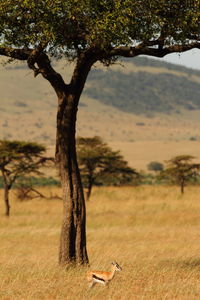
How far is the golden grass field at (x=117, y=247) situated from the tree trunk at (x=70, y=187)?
0.63m

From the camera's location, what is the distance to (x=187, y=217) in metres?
32.6

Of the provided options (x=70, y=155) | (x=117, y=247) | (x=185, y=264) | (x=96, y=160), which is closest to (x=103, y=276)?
(x=70, y=155)

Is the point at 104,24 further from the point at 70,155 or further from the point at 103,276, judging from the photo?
the point at 103,276

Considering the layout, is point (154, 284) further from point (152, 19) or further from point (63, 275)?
point (152, 19)

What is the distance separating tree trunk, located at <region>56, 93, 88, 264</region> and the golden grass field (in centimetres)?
63

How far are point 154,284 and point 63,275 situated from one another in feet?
6.76

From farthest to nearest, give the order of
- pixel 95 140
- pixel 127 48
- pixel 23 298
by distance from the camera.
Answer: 1. pixel 95 140
2. pixel 127 48
3. pixel 23 298

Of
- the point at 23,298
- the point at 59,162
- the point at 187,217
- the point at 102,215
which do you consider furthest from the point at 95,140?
the point at 23,298

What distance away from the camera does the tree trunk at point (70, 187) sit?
→ 1500 centimetres

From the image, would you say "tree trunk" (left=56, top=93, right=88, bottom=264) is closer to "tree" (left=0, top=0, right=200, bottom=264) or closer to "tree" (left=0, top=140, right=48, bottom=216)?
"tree" (left=0, top=0, right=200, bottom=264)

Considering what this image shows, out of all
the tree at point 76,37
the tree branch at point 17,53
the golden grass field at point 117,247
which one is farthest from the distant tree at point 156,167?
the tree branch at point 17,53

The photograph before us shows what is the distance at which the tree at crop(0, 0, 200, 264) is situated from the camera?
1294 cm

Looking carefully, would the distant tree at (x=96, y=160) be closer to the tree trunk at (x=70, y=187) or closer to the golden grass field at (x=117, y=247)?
the golden grass field at (x=117, y=247)

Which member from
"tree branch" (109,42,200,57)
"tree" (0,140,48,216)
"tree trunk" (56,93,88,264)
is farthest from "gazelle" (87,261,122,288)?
"tree" (0,140,48,216)
